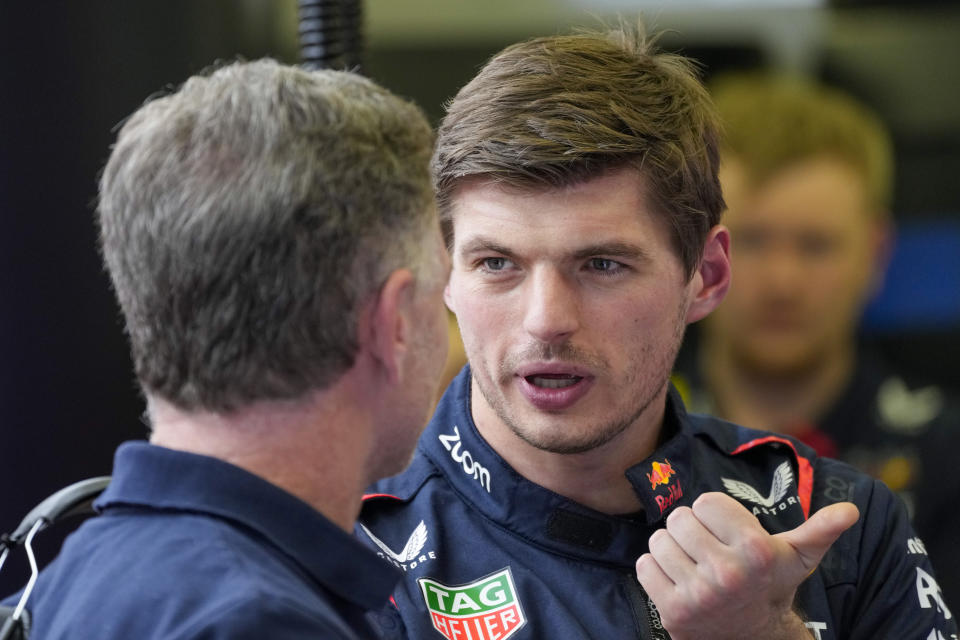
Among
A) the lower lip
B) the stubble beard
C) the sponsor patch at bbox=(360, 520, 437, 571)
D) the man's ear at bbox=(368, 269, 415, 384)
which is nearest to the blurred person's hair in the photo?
the stubble beard

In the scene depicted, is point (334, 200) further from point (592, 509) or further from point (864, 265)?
point (864, 265)

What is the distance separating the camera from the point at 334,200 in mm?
1220

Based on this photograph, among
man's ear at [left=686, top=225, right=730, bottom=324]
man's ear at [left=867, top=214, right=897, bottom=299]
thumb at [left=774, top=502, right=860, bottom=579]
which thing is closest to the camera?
thumb at [left=774, top=502, right=860, bottom=579]

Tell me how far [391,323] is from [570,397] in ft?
1.49

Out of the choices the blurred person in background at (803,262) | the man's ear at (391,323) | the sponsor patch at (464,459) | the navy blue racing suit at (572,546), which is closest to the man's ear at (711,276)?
the navy blue racing suit at (572,546)

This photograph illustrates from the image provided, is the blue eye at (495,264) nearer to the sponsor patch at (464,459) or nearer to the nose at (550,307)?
the nose at (550,307)

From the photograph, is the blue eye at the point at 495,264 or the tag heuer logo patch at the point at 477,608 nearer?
the tag heuer logo patch at the point at 477,608

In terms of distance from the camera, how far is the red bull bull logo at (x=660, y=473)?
A: 1688 mm

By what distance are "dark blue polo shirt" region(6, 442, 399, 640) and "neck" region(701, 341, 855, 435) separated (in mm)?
2639

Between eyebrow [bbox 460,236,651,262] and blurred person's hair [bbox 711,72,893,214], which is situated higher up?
eyebrow [bbox 460,236,651,262]

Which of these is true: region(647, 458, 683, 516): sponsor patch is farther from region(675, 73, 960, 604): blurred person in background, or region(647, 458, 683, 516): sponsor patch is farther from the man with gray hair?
region(675, 73, 960, 604): blurred person in background

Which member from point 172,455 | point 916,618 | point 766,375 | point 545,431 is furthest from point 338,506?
point 766,375

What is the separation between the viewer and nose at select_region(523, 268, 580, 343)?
1.63 meters

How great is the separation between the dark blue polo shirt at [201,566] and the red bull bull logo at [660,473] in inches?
20.1
